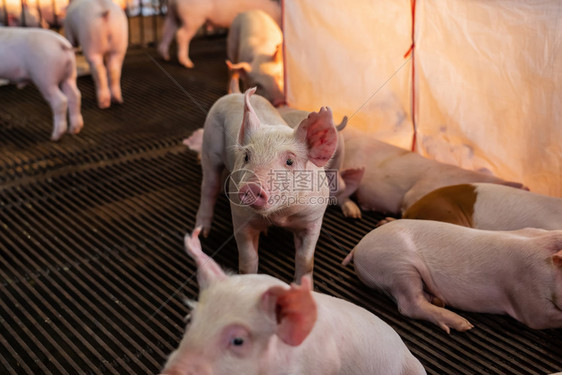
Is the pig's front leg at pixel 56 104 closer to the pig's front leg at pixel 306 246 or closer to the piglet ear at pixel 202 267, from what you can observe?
the pig's front leg at pixel 306 246

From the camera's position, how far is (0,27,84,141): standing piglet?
14.6 ft

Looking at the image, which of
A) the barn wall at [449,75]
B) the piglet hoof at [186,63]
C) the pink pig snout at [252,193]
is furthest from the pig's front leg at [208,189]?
the piglet hoof at [186,63]

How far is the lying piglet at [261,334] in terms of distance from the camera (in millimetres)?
1497

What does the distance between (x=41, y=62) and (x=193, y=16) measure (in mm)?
2268

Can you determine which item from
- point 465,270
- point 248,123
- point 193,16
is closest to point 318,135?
point 248,123

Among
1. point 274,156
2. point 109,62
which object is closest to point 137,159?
point 109,62

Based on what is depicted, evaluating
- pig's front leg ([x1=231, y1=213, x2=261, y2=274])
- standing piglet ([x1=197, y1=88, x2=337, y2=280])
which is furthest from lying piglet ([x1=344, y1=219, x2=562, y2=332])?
pig's front leg ([x1=231, y1=213, x2=261, y2=274])

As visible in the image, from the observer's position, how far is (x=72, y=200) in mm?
3742

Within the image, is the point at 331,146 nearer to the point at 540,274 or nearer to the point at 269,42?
the point at 540,274

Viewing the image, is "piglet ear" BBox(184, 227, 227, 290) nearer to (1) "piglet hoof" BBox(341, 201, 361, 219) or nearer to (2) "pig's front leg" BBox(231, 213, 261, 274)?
(2) "pig's front leg" BBox(231, 213, 261, 274)

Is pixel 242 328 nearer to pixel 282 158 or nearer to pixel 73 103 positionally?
pixel 282 158

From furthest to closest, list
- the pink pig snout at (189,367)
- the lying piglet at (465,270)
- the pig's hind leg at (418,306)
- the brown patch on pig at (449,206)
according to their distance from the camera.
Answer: the brown patch on pig at (449,206) < the pig's hind leg at (418,306) < the lying piglet at (465,270) < the pink pig snout at (189,367)

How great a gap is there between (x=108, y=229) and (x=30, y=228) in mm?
427

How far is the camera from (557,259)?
2.40m
